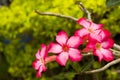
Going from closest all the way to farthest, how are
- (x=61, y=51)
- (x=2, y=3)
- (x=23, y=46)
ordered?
(x=61, y=51) → (x=23, y=46) → (x=2, y=3)

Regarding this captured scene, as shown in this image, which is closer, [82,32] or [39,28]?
[82,32]

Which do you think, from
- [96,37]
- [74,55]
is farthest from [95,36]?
[74,55]

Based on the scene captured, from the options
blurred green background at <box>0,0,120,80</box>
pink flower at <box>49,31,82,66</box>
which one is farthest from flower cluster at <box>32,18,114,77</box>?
blurred green background at <box>0,0,120,80</box>

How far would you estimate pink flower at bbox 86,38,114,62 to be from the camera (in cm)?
162

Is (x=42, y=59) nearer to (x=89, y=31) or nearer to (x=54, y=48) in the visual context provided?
(x=54, y=48)

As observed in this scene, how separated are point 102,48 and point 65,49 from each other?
142mm

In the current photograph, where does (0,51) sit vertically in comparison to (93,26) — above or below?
below

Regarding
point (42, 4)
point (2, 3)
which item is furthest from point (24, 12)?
point (2, 3)

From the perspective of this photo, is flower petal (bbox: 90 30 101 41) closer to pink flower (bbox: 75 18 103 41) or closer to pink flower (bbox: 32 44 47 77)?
pink flower (bbox: 75 18 103 41)

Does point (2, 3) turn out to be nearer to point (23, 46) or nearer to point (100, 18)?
point (23, 46)

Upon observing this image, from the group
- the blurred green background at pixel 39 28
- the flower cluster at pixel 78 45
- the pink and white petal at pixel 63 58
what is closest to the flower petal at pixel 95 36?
the flower cluster at pixel 78 45

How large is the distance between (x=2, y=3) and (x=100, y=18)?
2876 millimetres

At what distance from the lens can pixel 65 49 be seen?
162 centimetres

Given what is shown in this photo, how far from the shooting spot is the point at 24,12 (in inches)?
178
